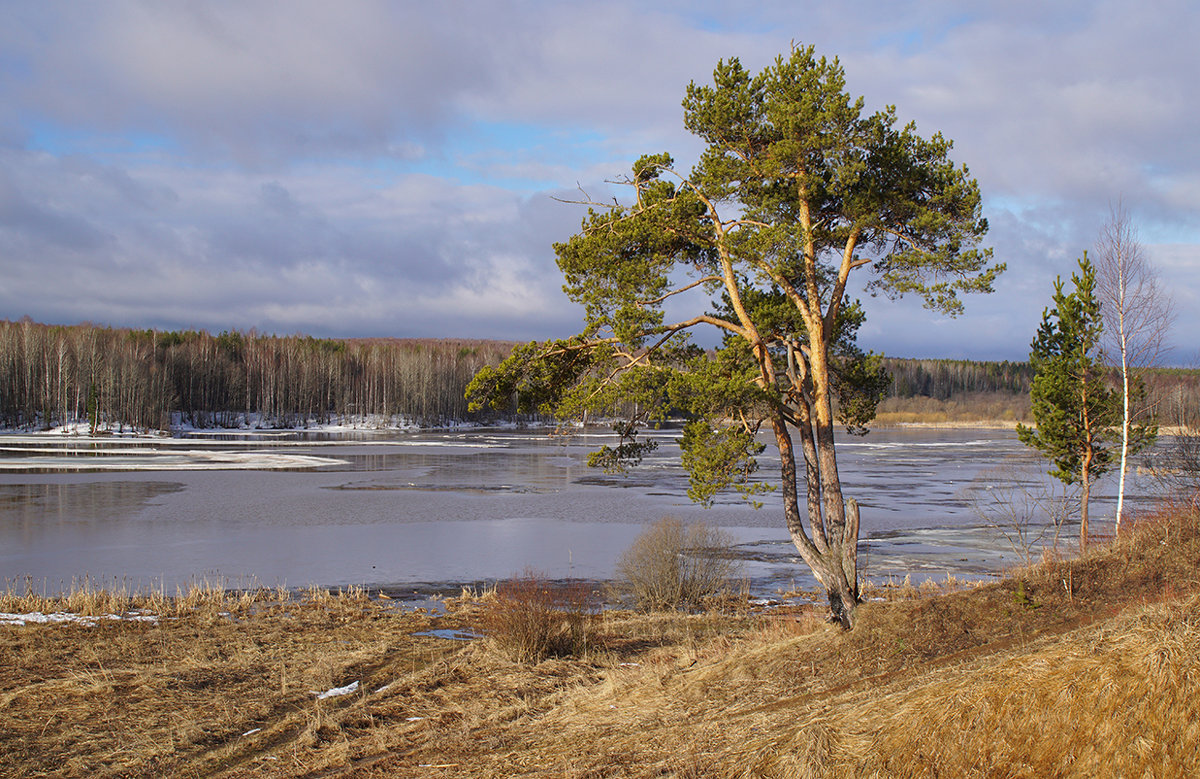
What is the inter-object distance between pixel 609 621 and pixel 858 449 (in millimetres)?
60940

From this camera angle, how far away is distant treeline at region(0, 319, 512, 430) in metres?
89.0

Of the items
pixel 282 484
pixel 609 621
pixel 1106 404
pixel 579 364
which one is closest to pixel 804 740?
pixel 579 364

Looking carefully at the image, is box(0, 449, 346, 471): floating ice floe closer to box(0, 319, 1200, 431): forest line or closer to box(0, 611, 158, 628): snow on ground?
box(0, 319, 1200, 431): forest line

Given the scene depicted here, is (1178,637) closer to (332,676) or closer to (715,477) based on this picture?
(715,477)

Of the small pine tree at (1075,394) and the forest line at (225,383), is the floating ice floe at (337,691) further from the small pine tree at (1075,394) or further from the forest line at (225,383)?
the forest line at (225,383)

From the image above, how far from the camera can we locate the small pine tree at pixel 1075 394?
64.9 ft

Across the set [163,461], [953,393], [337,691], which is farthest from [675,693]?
[953,393]

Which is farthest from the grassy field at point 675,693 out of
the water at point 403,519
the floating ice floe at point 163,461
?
the floating ice floe at point 163,461

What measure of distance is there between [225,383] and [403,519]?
88.0 metres

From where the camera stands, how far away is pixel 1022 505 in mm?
29859

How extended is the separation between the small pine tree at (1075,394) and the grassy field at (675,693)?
7060mm

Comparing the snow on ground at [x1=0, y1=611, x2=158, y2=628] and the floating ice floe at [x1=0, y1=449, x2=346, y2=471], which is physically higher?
the snow on ground at [x1=0, y1=611, x2=158, y2=628]

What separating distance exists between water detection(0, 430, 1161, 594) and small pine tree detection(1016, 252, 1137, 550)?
2.99 m

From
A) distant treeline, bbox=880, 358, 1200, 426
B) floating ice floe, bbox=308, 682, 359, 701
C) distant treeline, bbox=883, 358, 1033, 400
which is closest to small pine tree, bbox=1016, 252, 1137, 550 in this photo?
floating ice floe, bbox=308, 682, 359, 701
